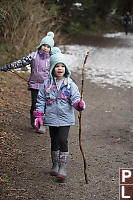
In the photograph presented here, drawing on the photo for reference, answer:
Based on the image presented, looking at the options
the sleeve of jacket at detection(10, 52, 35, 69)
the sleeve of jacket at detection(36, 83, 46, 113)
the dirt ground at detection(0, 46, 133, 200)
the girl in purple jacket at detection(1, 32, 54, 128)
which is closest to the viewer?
the dirt ground at detection(0, 46, 133, 200)

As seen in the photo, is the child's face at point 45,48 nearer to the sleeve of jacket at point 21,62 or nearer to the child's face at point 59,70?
the sleeve of jacket at point 21,62

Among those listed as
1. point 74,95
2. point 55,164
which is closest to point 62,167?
point 55,164

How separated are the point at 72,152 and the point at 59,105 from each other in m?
1.51

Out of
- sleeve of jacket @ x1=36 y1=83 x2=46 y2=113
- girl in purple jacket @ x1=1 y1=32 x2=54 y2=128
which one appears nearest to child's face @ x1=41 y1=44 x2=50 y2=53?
girl in purple jacket @ x1=1 y1=32 x2=54 y2=128

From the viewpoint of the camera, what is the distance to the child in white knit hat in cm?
502

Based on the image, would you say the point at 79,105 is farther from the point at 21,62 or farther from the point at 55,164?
the point at 21,62

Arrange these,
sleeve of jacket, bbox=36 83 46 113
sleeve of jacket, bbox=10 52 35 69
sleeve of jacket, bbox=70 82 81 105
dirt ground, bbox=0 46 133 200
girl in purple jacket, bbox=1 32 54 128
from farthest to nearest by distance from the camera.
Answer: girl in purple jacket, bbox=1 32 54 128 < sleeve of jacket, bbox=10 52 35 69 < sleeve of jacket, bbox=36 83 46 113 < sleeve of jacket, bbox=70 82 81 105 < dirt ground, bbox=0 46 133 200

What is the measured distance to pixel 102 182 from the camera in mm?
5031

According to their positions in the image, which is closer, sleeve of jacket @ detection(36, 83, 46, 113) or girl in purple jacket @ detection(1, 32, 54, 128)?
sleeve of jacket @ detection(36, 83, 46, 113)

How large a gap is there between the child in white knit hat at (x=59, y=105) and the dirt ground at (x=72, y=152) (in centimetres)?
37

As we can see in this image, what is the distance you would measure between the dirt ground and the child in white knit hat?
1.20ft

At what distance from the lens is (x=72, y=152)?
632cm

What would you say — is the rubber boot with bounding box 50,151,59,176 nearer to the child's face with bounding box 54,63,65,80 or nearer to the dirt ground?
the dirt ground

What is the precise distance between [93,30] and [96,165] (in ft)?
85.6
